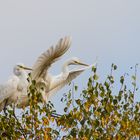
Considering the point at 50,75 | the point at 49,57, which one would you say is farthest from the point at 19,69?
the point at 49,57

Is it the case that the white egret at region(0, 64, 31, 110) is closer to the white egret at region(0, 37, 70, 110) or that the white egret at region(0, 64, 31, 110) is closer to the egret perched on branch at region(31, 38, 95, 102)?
the white egret at region(0, 37, 70, 110)

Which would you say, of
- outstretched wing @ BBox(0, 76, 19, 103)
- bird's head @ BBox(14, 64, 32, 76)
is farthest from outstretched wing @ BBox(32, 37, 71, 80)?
bird's head @ BBox(14, 64, 32, 76)

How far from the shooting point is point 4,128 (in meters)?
14.5

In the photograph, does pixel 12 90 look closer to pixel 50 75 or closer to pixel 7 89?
pixel 7 89

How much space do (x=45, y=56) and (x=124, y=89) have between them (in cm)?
570

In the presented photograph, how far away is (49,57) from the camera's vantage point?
20312mm

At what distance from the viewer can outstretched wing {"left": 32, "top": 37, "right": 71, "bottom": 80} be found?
19234 mm

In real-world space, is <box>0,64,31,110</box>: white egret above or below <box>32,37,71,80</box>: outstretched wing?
below

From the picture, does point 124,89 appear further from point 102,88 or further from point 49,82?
point 49,82

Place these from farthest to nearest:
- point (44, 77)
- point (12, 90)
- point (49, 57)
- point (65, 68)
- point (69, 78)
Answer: point (69, 78) < point (65, 68) < point (12, 90) < point (44, 77) < point (49, 57)

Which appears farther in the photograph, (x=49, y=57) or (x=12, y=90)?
(x=12, y=90)

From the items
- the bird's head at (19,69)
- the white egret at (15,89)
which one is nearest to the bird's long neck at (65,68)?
the bird's head at (19,69)

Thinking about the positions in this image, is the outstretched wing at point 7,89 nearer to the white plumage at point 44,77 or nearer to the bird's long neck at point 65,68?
the white plumage at point 44,77

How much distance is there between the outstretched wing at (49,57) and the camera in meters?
19.2
